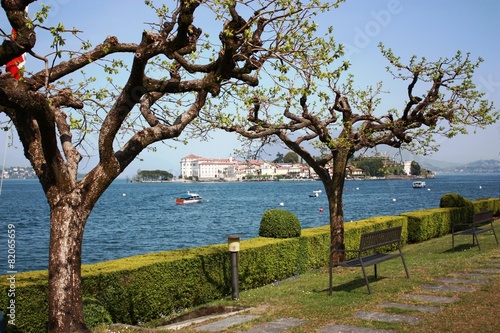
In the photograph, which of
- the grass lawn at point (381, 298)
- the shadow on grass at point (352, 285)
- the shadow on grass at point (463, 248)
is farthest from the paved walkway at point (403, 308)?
the shadow on grass at point (463, 248)

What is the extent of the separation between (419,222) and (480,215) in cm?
520

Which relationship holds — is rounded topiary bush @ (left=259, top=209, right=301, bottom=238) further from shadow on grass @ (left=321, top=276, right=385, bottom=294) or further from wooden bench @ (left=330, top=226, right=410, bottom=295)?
wooden bench @ (left=330, top=226, right=410, bottom=295)

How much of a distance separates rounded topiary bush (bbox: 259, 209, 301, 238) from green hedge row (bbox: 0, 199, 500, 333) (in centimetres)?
30

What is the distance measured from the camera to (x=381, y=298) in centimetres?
955

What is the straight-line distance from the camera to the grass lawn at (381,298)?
7738mm

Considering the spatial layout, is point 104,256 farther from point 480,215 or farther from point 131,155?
point 131,155

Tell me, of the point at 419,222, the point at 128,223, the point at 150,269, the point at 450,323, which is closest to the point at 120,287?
the point at 150,269

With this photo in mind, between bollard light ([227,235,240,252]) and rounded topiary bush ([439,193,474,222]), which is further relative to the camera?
rounded topiary bush ([439,193,474,222])

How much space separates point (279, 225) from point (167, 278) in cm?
472

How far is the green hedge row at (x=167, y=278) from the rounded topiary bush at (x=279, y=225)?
0.98ft

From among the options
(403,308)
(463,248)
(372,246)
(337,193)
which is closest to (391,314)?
(403,308)

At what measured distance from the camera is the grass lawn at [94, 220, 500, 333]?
25.4ft

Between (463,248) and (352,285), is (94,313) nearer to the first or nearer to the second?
(352,285)

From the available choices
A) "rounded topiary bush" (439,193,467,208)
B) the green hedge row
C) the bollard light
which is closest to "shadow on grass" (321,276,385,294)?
the bollard light
